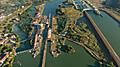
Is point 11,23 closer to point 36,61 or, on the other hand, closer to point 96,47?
→ point 36,61

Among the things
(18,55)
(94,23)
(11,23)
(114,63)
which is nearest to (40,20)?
(11,23)

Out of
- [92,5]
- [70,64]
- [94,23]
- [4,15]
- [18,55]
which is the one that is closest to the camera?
[70,64]

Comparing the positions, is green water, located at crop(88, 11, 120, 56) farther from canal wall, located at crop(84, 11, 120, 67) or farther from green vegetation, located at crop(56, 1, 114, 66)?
green vegetation, located at crop(56, 1, 114, 66)

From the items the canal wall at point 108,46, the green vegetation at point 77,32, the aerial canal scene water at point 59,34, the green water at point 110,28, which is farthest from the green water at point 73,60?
the green water at point 110,28


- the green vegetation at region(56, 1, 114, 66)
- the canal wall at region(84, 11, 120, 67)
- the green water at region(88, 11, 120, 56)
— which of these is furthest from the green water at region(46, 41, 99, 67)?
the green water at region(88, 11, 120, 56)

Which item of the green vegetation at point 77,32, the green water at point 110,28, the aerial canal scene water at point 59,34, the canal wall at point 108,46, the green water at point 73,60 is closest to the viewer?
the green water at point 73,60

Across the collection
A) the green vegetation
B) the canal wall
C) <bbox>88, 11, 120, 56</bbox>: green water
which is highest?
the green vegetation

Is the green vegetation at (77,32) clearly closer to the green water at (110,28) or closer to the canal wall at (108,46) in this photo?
the canal wall at (108,46)
